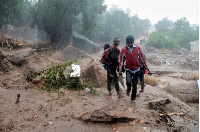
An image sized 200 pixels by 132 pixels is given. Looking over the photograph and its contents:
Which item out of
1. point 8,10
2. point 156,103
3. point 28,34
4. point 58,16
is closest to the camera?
point 156,103

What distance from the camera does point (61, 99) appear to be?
13.2 feet

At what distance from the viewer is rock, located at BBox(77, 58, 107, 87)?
5.81 metres

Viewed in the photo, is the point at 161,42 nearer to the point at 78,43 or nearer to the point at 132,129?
the point at 78,43

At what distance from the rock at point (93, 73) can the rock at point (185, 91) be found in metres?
2.74

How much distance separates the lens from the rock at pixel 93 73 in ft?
19.1

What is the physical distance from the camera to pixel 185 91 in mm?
6336

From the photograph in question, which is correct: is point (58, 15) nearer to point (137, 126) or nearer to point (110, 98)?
point (110, 98)

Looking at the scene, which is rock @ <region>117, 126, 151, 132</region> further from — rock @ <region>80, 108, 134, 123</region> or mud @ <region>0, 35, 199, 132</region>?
rock @ <region>80, 108, 134, 123</region>

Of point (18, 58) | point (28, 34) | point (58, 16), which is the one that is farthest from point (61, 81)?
point (58, 16)

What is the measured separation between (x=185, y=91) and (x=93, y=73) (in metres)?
3.44

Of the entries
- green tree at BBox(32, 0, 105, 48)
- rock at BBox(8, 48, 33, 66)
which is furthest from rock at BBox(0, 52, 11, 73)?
green tree at BBox(32, 0, 105, 48)

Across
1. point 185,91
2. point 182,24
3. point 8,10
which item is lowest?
point 185,91

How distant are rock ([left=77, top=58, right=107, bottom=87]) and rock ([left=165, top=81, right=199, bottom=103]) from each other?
8.98ft

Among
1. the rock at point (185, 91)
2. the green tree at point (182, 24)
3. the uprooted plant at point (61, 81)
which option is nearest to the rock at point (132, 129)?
the uprooted plant at point (61, 81)
